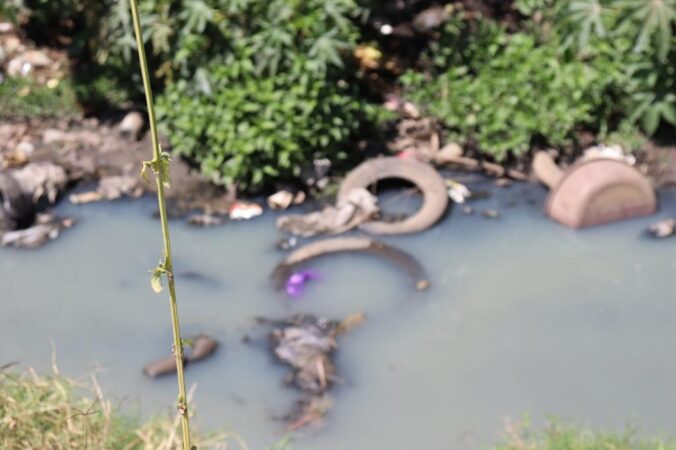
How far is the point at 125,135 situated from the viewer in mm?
5918

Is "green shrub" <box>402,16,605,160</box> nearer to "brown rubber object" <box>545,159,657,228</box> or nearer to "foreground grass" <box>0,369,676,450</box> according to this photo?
"brown rubber object" <box>545,159,657,228</box>

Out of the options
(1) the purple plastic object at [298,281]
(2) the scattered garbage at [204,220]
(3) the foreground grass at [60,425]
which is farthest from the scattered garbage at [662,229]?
(3) the foreground grass at [60,425]

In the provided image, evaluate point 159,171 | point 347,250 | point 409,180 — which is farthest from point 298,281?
point 159,171

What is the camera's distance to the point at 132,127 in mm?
5867

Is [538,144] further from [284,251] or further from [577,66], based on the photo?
[284,251]

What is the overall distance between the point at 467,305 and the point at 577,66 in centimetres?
167

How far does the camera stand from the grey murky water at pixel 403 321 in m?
3.89

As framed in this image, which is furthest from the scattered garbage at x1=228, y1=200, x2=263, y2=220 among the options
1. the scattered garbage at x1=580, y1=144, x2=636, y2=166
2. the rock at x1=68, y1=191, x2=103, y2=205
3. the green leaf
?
the green leaf

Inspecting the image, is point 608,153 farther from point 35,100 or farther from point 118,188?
point 35,100

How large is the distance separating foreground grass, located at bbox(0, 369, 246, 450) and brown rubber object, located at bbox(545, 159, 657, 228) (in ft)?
8.21

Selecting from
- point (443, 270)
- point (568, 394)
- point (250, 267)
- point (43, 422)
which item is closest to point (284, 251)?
point (250, 267)

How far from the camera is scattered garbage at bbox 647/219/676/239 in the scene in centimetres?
491

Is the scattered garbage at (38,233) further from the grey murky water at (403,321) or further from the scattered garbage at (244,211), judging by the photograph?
the scattered garbage at (244,211)

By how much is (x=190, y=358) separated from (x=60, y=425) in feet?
4.04
